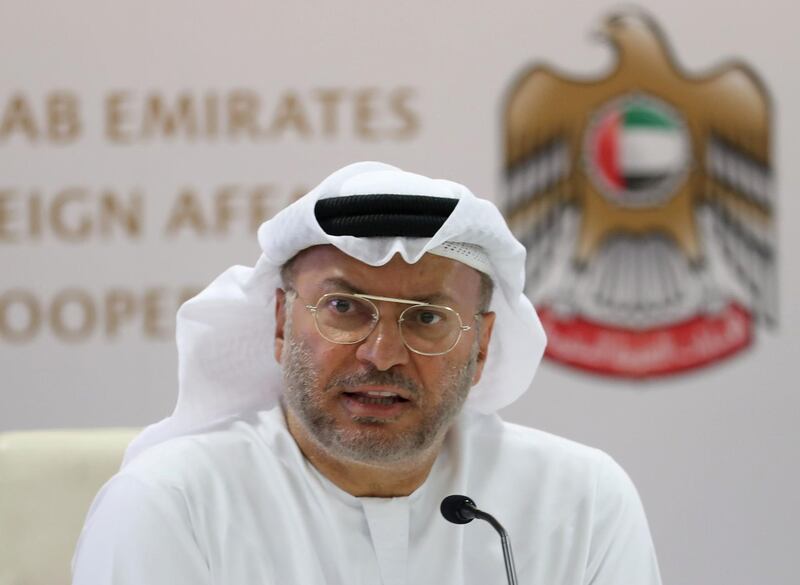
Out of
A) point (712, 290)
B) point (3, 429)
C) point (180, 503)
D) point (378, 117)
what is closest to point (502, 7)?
point (378, 117)

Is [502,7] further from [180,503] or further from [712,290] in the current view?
[180,503]

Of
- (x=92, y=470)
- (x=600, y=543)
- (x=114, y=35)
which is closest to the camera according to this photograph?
(x=600, y=543)

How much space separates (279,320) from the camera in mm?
2000

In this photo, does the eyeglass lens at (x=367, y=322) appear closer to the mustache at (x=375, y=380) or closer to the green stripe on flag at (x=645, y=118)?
the mustache at (x=375, y=380)

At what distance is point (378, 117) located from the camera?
3762mm

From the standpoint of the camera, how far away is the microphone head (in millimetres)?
1689

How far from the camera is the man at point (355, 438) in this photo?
71.6 inches

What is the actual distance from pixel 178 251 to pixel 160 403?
46cm

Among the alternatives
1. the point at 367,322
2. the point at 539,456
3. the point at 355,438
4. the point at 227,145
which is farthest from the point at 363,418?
the point at 227,145

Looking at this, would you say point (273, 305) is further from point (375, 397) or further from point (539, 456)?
point (539, 456)

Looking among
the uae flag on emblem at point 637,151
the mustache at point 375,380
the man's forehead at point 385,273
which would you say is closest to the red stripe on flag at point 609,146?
the uae flag on emblem at point 637,151

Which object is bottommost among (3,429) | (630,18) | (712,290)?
(3,429)

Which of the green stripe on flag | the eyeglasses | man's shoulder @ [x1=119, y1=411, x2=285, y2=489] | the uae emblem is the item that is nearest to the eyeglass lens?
the eyeglasses

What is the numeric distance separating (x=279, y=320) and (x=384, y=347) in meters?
0.25
